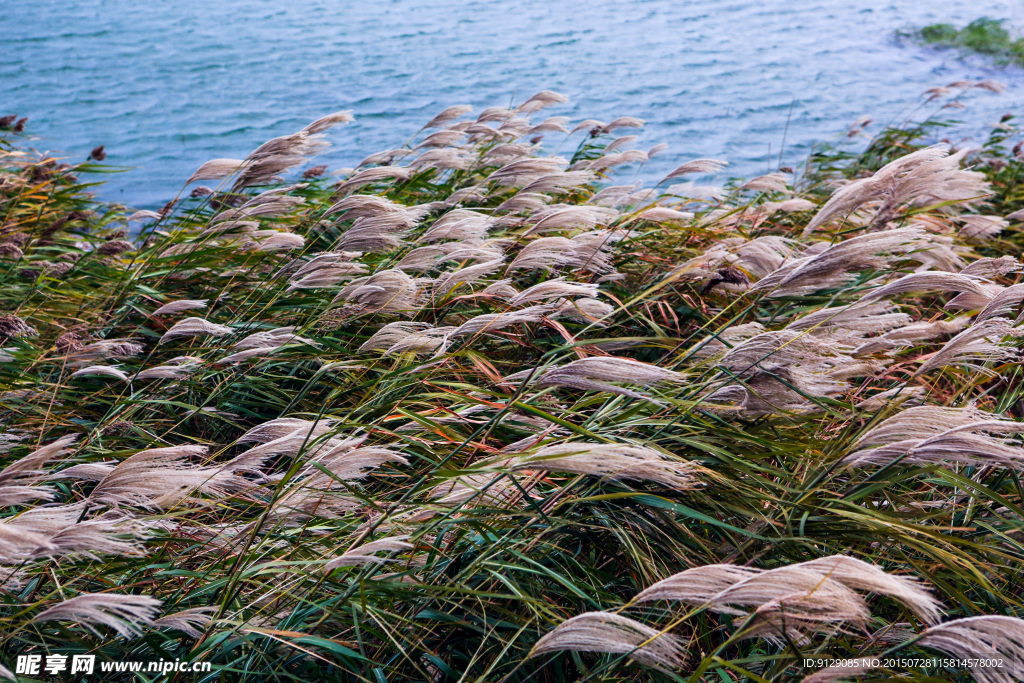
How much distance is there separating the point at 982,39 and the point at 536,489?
13.9 meters

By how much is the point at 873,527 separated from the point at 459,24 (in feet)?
42.4

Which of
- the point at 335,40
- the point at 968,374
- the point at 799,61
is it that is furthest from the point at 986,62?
the point at 968,374

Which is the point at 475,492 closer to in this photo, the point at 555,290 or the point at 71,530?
the point at 555,290

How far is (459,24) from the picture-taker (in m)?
12.7

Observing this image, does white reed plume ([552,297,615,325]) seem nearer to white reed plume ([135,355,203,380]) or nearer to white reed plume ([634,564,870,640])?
white reed plume ([634,564,870,640])

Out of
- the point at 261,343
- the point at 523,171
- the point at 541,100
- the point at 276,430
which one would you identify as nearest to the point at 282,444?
the point at 276,430

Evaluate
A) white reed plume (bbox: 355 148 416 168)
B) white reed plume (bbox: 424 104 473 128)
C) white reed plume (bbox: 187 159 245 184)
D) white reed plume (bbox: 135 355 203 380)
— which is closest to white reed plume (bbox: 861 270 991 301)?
white reed plume (bbox: 135 355 203 380)

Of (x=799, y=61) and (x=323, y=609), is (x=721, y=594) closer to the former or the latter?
(x=323, y=609)

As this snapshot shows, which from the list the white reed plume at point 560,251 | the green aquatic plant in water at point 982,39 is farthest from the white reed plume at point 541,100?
the green aquatic plant in water at point 982,39

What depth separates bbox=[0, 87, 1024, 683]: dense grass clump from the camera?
4.35 feet

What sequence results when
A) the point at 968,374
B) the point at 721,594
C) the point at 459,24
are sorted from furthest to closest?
1. the point at 459,24
2. the point at 968,374
3. the point at 721,594

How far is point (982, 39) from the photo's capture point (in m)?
11.9

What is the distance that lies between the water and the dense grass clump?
4.94m

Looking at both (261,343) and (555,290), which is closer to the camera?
(555,290)
